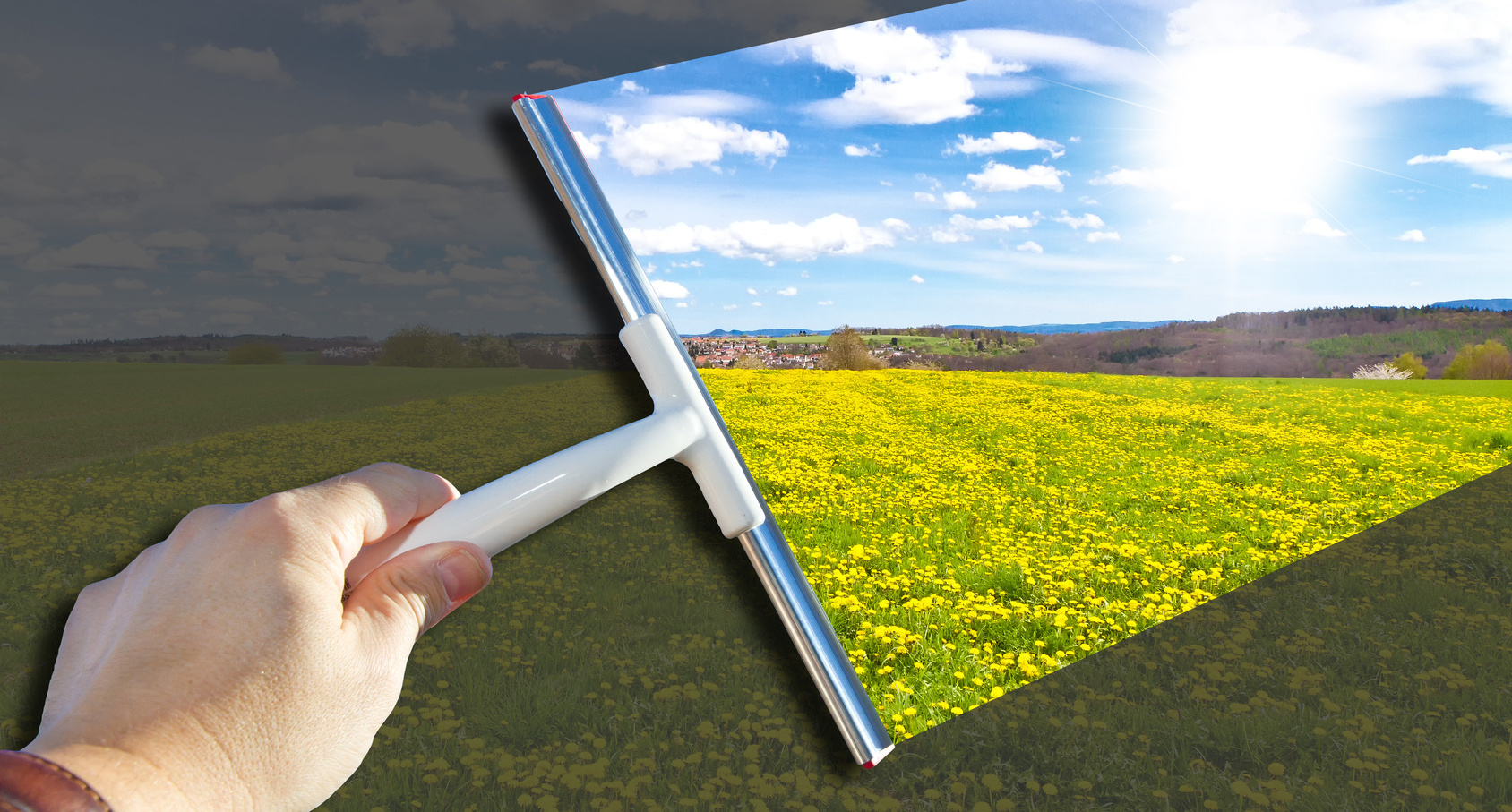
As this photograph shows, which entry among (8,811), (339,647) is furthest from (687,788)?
(8,811)

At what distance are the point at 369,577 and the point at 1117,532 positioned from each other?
5.71 m

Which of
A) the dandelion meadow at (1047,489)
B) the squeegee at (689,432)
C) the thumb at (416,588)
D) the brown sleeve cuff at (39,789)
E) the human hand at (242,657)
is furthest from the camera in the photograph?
the dandelion meadow at (1047,489)

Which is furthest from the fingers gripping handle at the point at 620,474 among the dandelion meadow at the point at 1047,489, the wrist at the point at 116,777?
the dandelion meadow at the point at 1047,489

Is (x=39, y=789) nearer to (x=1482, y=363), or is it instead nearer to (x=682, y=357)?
(x=682, y=357)

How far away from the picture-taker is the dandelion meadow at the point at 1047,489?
13.5 feet

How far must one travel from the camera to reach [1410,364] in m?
11.0

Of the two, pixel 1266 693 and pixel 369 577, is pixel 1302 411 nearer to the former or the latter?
pixel 1266 693

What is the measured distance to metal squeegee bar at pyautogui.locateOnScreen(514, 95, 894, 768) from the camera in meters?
1.57

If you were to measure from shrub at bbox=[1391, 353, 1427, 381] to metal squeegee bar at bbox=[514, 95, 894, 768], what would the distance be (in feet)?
43.2

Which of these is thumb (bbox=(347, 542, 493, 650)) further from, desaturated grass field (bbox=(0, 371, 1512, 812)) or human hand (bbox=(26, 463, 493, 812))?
desaturated grass field (bbox=(0, 371, 1512, 812))

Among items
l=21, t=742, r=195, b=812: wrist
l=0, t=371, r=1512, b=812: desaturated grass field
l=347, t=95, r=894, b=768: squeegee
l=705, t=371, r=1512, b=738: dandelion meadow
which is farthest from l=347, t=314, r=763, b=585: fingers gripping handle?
l=705, t=371, r=1512, b=738: dandelion meadow

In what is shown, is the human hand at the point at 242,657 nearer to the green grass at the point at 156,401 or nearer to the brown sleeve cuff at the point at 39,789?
the brown sleeve cuff at the point at 39,789

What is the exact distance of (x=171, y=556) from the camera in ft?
3.49

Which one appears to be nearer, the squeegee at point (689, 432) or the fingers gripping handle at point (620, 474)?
the fingers gripping handle at point (620, 474)
